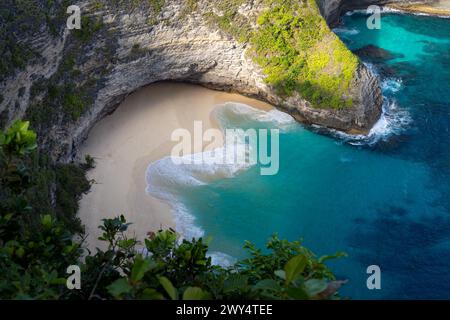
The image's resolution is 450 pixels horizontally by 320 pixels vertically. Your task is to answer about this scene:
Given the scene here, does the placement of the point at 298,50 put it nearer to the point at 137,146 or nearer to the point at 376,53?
the point at 376,53

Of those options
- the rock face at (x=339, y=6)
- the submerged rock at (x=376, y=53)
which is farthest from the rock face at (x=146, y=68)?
the rock face at (x=339, y=6)

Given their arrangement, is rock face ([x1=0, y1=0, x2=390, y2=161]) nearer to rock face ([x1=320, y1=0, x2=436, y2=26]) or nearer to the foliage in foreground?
rock face ([x1=320, y1=0, x2=436, y2=26])

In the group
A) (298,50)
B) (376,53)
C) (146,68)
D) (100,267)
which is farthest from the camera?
(376,53)

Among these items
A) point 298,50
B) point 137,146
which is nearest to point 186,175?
point 137,146

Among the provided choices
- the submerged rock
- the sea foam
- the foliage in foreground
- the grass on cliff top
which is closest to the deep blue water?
the sea foam

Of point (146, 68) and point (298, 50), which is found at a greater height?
point (298, 50)
